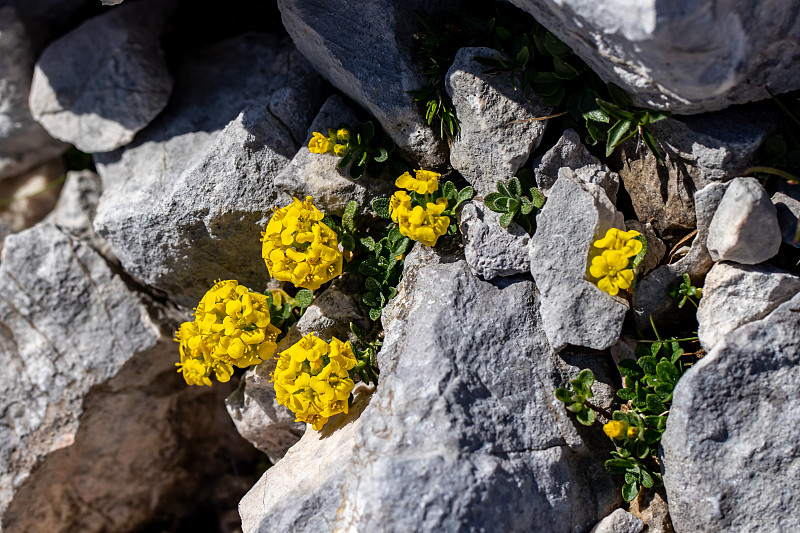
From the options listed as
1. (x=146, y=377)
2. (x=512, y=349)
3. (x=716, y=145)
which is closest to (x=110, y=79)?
(x=146, y=377)

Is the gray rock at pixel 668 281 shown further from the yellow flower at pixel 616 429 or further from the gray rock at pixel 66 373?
the gray rock at pixel 66 373

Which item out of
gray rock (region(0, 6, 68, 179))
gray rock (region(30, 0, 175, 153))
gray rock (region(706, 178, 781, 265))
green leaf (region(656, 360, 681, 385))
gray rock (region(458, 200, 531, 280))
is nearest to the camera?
gray rock (region(706, 178, 781, 265))

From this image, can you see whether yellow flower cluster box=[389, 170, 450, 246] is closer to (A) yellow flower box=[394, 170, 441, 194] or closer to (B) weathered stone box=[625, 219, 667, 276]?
(A) yellow flower box=[394, 170, 441, 194]

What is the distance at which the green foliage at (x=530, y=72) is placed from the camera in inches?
125

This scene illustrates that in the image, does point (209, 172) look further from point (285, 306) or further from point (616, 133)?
point (616, 133)

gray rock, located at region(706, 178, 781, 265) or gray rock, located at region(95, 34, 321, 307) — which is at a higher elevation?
gray rock, located at region(706, 178, 781, 265)

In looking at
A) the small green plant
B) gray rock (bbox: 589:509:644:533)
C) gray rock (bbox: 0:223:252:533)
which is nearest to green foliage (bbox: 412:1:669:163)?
the small green plant

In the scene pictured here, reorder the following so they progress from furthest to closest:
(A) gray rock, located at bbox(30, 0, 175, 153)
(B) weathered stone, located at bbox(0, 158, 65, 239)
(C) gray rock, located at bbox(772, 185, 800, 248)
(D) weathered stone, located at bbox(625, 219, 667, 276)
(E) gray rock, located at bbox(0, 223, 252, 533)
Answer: (B) weathered stone, located at bbox(0, 158, 65, 239), (A) gray rock, located at bbox(30, 0, 175, 153), (E) gray rock, located at bbox(0, 223, 252, 533), (D) weathered stone, located at bbox(625, 219, 667, 276), (C) gray rock, located at bbox(772, 185, 800, 248)

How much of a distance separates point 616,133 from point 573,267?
27.1 inches

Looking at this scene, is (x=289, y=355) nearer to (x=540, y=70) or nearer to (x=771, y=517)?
(x=540, y=70)

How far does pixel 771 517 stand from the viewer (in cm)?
291

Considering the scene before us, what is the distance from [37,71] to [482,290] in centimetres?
379

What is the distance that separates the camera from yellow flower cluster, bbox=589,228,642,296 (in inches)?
120

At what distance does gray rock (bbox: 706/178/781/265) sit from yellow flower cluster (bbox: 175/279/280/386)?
2.37 meters
